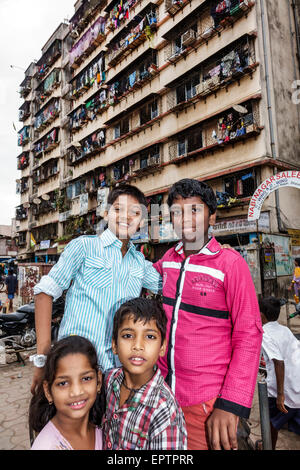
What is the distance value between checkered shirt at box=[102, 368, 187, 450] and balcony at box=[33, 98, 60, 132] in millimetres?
32448

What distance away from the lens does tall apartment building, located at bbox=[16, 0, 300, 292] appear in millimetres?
13688

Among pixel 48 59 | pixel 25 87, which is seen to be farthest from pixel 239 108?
pixel 25 87

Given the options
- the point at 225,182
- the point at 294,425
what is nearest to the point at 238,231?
the point at 225,182

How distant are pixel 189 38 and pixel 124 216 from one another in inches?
686

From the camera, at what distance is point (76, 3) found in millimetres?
26656

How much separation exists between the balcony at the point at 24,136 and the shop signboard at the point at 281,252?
3323 centimetres

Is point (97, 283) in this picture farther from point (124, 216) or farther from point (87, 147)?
point (87, 147)

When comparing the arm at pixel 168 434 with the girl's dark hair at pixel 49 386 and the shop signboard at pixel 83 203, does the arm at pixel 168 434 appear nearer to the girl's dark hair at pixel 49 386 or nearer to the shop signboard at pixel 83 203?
the girl's dark hair at pixel 49 386

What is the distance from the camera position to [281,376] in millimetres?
2635

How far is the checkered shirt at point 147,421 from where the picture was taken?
1294 mm

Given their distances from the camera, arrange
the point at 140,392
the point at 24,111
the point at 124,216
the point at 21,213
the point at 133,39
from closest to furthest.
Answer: the point at 140,392 < the point at 124,216 < the point at 133,39 < the point at 21,213 < the point at 24,111

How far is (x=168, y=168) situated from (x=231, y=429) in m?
17.1

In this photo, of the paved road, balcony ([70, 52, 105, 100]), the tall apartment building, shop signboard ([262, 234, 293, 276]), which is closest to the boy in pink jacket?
the paved road
